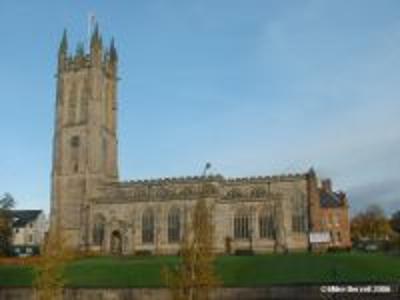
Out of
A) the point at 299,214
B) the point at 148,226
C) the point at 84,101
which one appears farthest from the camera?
the point at 84,101

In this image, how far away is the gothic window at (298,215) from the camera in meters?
77.9

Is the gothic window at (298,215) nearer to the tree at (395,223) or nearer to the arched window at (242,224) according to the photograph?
the arched window at (242,224)

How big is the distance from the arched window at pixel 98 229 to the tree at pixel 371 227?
61.7 metres

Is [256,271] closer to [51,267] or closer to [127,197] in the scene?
[51,267]

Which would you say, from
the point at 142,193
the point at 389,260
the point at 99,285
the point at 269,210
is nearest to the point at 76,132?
the point at 142,193

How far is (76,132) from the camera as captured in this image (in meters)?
94.8

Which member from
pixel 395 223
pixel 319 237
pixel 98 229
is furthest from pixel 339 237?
pixel 395 223

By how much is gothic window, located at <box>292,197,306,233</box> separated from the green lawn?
2008 centimetres

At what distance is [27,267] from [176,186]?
34.6 m

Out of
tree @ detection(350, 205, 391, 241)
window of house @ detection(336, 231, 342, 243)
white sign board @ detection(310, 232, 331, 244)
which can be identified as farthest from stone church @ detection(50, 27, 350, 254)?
tree @ detection(350, 205, 391, 241)

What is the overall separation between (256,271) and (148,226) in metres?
34.4

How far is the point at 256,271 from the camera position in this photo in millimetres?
51531

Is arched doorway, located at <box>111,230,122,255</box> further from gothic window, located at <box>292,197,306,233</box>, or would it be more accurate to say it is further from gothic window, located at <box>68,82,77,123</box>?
gothic window, located at <box>292,197,306,233</box>

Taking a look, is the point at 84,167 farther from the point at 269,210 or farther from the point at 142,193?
the point at 269,210
